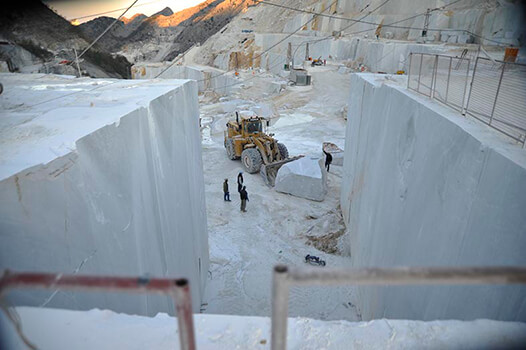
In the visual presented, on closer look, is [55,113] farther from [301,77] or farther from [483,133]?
[301,77]

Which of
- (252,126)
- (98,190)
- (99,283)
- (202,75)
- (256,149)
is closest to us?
(99,283)

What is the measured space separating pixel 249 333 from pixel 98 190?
193 centimetres

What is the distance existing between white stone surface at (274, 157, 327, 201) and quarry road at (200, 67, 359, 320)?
0.89ft

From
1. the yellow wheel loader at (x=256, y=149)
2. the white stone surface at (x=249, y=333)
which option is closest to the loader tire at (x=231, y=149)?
the yellow wheel loader at (x=256, y=149)

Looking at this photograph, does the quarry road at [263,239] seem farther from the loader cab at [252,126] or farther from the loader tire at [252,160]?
the loader cab at [252,126]

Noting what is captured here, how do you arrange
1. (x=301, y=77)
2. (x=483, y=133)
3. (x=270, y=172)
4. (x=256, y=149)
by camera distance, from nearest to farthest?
(x=483, y=133) → (x=270, y=172) → (x=256, y=149) → (x=301, y=77)

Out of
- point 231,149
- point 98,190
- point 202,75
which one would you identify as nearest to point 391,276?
point 98,190

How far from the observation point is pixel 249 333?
214cm

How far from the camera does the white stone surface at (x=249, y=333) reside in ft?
6.27

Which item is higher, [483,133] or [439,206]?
[483,133]

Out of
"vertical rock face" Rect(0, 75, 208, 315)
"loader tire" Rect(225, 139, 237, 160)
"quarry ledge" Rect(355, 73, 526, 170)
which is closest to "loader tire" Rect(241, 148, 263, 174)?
"loader tire" Rect(225, 139, 237, 160)

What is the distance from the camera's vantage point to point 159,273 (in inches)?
181

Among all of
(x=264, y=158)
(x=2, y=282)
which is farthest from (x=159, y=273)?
(x=264, y=158)

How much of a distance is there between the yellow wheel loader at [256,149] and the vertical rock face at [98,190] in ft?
23.6
